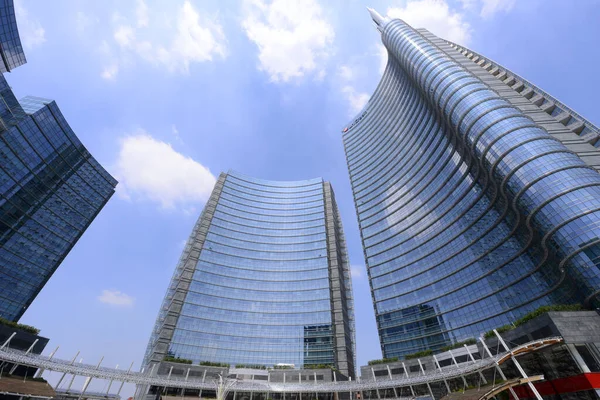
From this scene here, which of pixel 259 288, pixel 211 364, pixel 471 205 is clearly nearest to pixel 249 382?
pixel 211 364

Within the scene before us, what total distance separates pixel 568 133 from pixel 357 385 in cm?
7691

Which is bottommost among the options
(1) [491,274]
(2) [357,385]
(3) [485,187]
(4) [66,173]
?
(2) [357,385]

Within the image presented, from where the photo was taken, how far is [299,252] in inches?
4247

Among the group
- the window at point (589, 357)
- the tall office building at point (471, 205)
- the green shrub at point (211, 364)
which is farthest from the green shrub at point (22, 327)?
the window at point (589, 357)

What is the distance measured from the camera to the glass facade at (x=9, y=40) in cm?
6062

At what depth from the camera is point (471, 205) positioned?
73.9 metres

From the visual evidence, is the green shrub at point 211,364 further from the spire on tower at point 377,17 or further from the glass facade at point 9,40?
the spire on tower at point 377,17

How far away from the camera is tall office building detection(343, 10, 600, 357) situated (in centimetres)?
4953

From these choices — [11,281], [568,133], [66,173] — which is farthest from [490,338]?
[66,173]

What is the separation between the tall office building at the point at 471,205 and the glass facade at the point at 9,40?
101942 mm

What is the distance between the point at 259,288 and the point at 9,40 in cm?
8851

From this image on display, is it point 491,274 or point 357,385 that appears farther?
point 491,274

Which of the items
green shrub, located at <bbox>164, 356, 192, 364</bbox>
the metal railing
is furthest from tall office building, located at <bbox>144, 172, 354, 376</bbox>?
the metal railing

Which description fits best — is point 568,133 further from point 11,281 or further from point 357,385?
point 11,281
